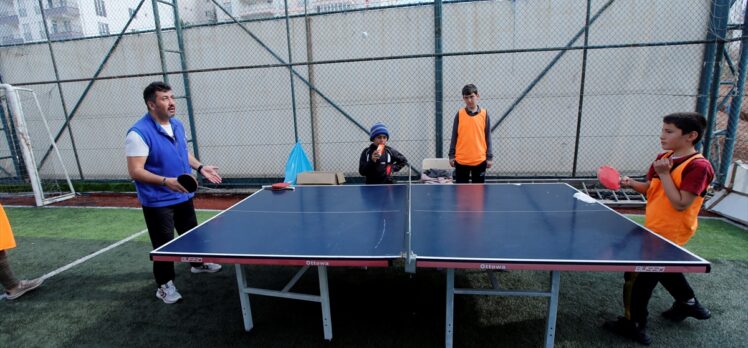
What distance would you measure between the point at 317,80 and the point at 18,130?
17.5ft

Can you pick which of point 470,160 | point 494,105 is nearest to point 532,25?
point 494,105

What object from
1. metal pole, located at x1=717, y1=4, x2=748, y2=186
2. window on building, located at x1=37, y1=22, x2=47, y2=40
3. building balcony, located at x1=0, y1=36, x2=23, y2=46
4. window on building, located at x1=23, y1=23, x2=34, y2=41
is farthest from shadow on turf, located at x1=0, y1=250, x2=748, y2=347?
building balcony, located at x1=0, y1=36, x2=23, y2=46

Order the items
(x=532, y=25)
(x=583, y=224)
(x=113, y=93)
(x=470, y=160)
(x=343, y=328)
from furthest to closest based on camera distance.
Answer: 1. (x=113, y=93)
2. (x=532, y=25)
3. (x=470, y=160)
4. (x=343, y=328)
5. (x=583, y=224)

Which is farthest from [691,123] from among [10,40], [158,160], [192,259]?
[10,40]

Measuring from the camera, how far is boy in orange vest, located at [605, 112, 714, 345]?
2361 mm

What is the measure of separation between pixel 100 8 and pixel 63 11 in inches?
28.9

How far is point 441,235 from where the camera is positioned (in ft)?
8.09

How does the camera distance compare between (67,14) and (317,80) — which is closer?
(317,80)

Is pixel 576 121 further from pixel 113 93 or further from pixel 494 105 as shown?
pixel 113 93

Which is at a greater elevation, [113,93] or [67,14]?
[67,14]

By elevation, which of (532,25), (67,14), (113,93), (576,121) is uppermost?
(67,14)

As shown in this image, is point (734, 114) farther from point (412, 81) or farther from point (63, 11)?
point (63, 11)

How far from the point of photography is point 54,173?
8.51 meters

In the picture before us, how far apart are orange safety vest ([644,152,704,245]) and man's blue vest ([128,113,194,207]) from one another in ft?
12.2
